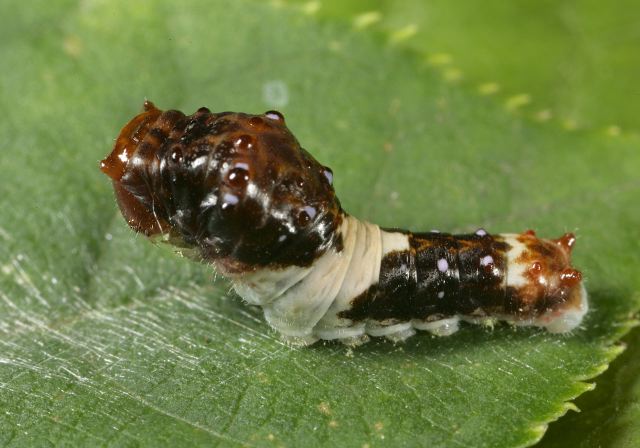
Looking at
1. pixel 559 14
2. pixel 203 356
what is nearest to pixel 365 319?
pixel 203 356

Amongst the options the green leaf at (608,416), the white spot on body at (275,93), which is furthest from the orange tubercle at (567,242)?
the white spot on body at (275,93)

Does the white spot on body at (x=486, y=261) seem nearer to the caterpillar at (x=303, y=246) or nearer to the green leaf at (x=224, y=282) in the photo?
the caterpillar at (x=303, y=246)

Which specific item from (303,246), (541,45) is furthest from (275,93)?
(541,45)

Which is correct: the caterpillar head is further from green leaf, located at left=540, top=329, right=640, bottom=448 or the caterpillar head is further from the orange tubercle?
green leaf, located at left=540, top=329, right=640, bottom=448

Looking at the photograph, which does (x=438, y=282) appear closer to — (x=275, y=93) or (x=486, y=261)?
(x=486, y=261)

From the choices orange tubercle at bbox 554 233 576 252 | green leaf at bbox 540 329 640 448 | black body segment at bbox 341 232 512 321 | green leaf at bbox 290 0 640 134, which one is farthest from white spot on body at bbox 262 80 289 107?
green leaf at bbox 540 329 640 448

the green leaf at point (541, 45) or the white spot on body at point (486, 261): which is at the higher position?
the green leaf at point (541, 45)
